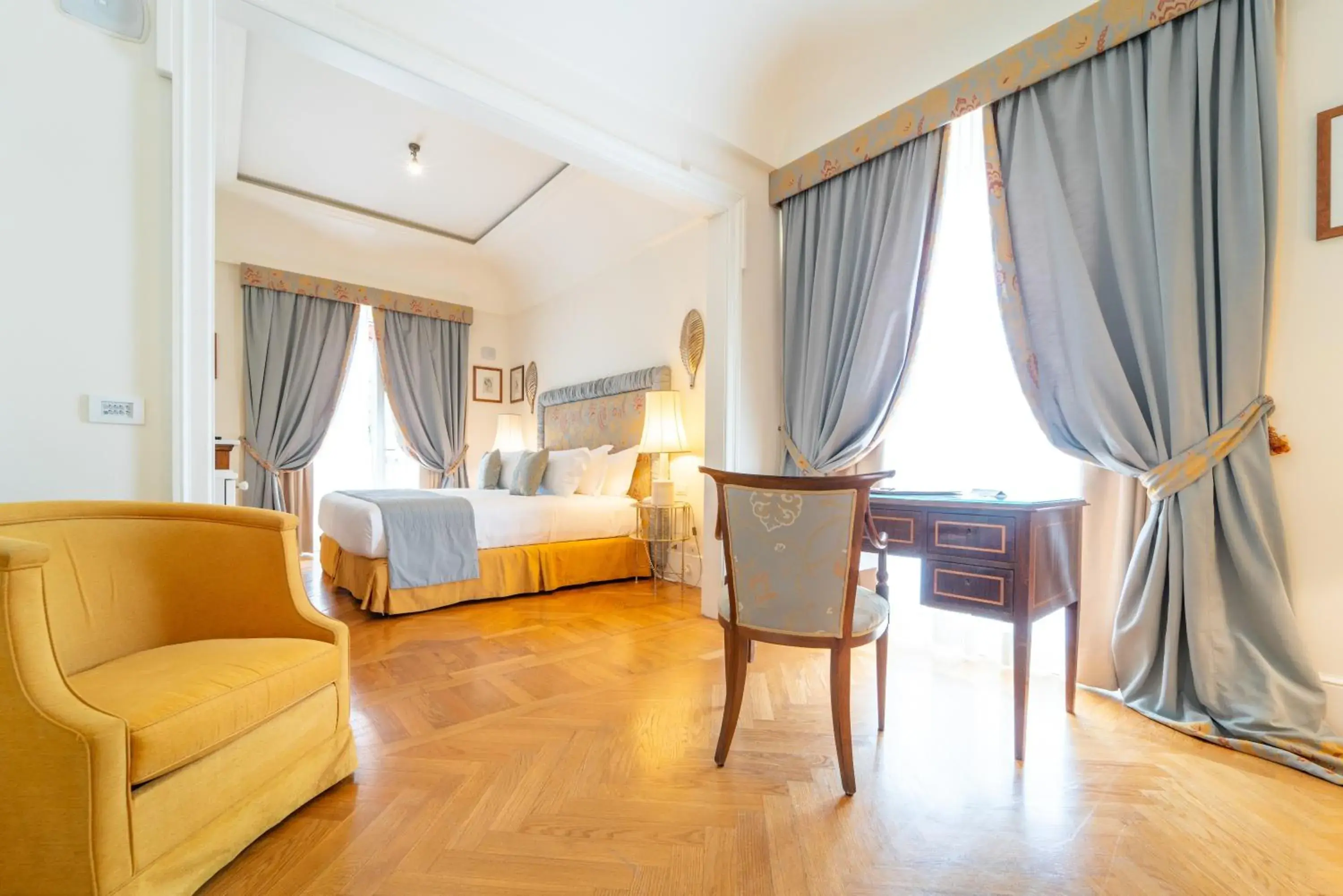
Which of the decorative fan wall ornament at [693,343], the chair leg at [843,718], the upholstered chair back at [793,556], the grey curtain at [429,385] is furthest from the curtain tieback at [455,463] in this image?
the chair leg at [843,718]

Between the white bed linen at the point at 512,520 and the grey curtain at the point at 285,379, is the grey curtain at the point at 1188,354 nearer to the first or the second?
the white bed linen at the point at 512,520

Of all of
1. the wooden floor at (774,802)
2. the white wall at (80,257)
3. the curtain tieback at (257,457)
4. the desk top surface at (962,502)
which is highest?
the white wall at (80,257)

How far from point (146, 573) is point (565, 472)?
2.98 m

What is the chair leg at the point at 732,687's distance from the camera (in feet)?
5.75

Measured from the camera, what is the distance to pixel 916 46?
2.81 m

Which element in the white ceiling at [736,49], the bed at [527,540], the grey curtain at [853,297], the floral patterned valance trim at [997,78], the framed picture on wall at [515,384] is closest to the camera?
the floral patterned valance trim at [997,78]

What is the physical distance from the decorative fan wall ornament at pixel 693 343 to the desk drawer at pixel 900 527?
7.41 feet

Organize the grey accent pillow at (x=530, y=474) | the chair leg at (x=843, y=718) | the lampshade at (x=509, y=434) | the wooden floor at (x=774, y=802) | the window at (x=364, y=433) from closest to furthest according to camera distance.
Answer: the wooden floor at (x=774, y=802) < the chair leg at (x=843, y=718) < the grey accent pillow at (x=530, y=474) < the window at (x=364, y=433) < the lampshade at (x=509, y=434)

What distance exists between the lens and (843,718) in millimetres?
1630

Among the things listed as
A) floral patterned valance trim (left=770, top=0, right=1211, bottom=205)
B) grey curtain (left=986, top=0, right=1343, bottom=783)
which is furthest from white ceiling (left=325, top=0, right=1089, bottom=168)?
grey curtain (left=986, top=0, right=1343, bottom=783)

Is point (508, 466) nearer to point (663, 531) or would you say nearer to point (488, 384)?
point (663, 531)

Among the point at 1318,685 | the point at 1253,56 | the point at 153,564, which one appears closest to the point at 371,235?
the point at 153,564

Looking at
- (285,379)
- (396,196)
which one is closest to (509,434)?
(285,379)

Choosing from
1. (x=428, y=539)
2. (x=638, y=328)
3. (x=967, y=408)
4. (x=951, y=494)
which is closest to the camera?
(x=951, y=494)
